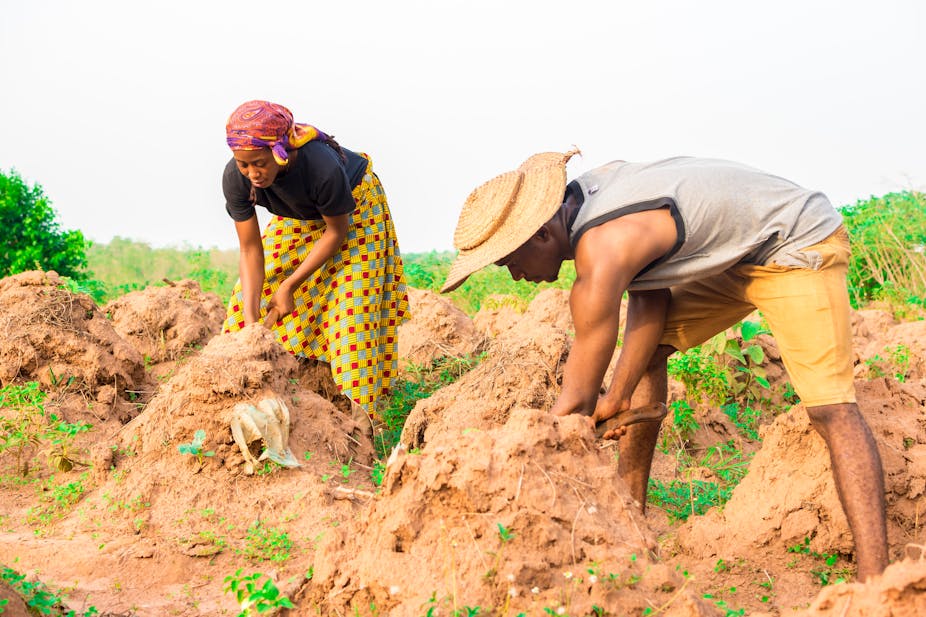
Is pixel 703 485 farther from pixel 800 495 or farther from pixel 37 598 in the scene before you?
pixel 37 598

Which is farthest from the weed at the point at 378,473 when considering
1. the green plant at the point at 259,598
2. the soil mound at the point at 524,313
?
the soil mound at the point at 524,313

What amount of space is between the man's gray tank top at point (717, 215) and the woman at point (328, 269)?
1979 mm

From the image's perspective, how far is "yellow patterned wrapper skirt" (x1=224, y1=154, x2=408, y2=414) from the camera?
525 centimetres

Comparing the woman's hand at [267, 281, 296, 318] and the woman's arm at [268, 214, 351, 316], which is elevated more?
the woman's arm at [268, 214, 351, 316]

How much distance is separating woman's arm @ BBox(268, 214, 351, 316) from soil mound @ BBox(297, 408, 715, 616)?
236 cm

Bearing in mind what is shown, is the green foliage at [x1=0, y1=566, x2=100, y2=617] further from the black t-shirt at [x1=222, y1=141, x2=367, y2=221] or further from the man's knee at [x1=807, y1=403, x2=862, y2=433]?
the man's knee at [x1=807, y1=403, x2=862, y2=433]

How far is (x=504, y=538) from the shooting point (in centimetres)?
246

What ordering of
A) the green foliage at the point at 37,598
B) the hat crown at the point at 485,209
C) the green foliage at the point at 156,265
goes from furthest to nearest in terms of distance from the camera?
the green foliage at the point at 156,265 < the hat crown at the point at 485,209 < the green foliage at the point at 37,598

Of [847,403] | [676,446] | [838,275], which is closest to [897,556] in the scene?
[847,403]

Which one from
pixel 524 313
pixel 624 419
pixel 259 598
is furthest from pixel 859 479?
pixel 524 313

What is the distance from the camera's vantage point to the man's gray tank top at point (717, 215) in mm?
3160

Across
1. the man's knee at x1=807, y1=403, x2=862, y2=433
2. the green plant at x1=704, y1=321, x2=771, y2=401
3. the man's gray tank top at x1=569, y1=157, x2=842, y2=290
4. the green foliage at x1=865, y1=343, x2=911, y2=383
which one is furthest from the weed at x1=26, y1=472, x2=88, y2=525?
the green foliage at x1=865, y1=343, x2=911, y2=383

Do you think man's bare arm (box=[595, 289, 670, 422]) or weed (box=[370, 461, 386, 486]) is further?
weed (box=[370, 461, 386, 486])

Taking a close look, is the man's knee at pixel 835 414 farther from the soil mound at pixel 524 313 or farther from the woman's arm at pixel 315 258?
the soil mound at pixel 524 313
